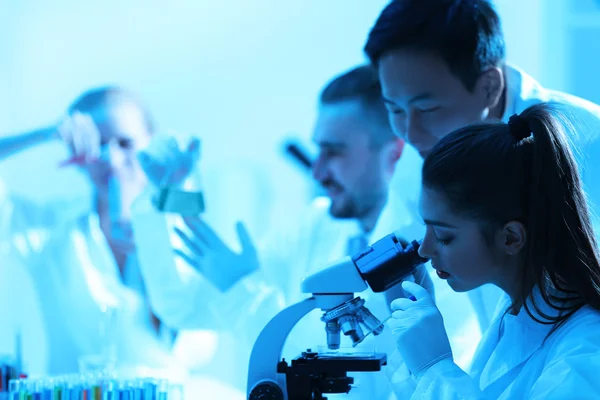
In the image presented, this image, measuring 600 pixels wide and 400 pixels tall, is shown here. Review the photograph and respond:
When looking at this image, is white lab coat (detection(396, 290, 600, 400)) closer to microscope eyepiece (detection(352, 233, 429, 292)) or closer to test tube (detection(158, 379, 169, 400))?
microscope eyepiece (detection(352, 233, 429, 292))

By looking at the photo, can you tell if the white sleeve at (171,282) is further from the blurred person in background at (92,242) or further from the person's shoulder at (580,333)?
the person's shoulder at (580,333)

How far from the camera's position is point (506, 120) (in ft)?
5.74

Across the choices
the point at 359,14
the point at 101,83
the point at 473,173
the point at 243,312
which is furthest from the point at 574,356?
the point at 101,83

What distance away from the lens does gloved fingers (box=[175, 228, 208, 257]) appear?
7.13 feet

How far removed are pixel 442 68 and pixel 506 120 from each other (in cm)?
20

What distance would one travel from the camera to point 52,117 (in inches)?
122

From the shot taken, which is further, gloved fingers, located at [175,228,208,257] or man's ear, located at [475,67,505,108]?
gloved fingers, located at [175,228,208,257]

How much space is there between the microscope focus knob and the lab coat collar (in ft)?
1.21

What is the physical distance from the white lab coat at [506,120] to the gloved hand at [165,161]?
0.63 meters

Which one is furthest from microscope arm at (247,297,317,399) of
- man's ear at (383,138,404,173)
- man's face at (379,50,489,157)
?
man's ear at (383,138,404,173)

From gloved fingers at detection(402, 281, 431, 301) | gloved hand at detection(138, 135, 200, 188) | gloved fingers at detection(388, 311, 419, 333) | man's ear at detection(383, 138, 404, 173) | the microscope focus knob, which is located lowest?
the microscope focus knob

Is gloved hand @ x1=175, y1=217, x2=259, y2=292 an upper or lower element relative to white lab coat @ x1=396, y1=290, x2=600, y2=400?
upper

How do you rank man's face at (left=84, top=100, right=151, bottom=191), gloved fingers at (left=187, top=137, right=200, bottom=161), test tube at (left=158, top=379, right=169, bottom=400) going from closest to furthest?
test tube at (left=158, top=379, right=169, bottom=400), gloved fingers at (left=187, top=137, right=200, bottom=161), man's face at (left=84, top=100, right=151, bottom=191)

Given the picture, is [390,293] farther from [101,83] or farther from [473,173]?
[101,83]
